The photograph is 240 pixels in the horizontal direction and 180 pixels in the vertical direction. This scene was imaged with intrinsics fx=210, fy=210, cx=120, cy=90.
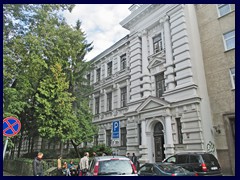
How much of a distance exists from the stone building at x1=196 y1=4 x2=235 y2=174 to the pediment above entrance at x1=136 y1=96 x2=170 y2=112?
11.6 feet

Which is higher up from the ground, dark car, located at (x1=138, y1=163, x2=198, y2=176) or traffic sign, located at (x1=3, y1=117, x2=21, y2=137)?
traffic sign, located at (x1=3, y1=117, x2=21, y2=137)

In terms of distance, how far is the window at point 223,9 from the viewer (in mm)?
15883

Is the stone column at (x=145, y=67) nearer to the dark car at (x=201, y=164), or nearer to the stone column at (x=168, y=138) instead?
the stone column at (x=168, y=138)

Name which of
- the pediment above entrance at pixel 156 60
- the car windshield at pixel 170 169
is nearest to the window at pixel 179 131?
the pediment above entrance at pixel 156 60

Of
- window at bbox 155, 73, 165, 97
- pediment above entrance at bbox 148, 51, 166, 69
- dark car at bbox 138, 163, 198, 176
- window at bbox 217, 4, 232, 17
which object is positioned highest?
window at bbox 217, 4, 232, 17

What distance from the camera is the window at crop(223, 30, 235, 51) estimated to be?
15.2 m

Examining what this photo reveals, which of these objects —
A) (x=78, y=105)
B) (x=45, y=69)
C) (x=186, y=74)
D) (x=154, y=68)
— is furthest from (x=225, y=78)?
(x=45, y=69)

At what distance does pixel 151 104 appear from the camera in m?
17.0

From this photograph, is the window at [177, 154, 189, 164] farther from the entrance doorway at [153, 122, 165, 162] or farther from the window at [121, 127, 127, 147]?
the window at [121, 127, 127, 147]

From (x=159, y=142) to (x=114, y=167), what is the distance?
365 inches

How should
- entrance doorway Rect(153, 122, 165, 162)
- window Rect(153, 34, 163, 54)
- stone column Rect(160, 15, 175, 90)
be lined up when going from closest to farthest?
entrance doorway Rect(153, 122, 165, 162), stone column Rect(160, 15, 175, 90), window Rect(153, 34, 163, 54)

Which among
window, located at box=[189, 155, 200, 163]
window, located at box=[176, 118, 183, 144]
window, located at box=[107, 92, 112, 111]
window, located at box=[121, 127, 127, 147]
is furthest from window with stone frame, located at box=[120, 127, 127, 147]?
window, located at box=[189, 155, 200, 163]

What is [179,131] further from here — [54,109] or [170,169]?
[54,109]

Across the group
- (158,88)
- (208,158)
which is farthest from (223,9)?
(208,158)
